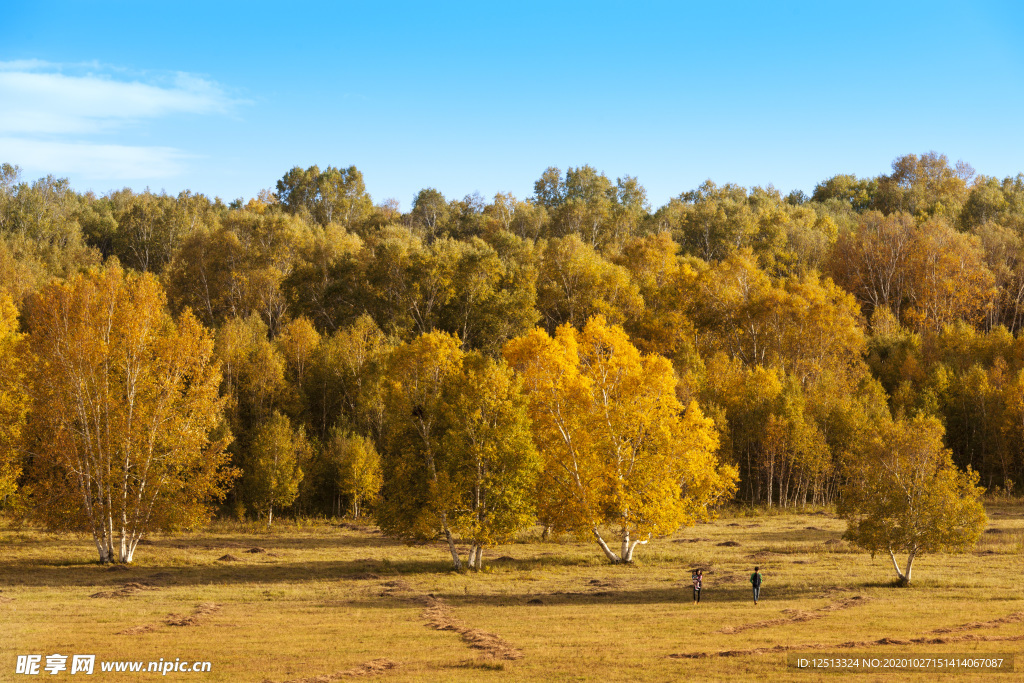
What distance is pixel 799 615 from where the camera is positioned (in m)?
33.2

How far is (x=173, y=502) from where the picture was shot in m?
50.9

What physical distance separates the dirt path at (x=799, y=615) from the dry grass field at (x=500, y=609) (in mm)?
126

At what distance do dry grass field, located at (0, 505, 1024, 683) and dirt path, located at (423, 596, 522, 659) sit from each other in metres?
0.11

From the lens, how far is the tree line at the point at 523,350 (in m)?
51.4

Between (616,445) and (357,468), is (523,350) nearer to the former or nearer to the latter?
(616,445)

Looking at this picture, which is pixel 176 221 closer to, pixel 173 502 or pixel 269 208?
pixel 269 208

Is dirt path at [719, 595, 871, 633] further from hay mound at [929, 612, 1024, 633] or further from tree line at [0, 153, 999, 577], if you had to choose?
tree line at [0, 153, 999, 577]

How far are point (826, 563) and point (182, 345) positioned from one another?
142 feet

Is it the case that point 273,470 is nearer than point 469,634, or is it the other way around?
point 469,634

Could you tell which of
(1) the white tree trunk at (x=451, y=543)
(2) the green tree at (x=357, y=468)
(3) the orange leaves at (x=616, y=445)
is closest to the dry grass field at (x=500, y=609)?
(1) the white tree trunk at (x=451, y=543)

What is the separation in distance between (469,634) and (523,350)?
32.1m

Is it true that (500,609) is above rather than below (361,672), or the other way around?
below

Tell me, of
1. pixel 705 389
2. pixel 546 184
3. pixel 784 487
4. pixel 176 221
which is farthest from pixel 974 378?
pixel 176 221

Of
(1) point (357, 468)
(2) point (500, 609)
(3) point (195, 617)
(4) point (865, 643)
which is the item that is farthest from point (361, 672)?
(1) point (357, 468)
